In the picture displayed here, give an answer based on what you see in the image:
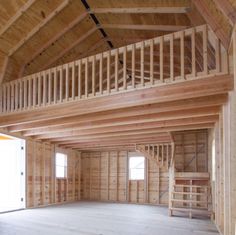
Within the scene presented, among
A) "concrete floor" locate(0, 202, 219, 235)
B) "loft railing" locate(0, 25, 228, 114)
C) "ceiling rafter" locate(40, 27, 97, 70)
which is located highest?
"ceiling rafter" locate(40, 27, 97, 70)

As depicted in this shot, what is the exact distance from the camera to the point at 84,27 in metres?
6.79

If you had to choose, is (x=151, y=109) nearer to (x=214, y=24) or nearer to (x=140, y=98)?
(x=140, y=98)

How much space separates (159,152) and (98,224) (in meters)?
3.77

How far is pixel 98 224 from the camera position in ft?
19.5

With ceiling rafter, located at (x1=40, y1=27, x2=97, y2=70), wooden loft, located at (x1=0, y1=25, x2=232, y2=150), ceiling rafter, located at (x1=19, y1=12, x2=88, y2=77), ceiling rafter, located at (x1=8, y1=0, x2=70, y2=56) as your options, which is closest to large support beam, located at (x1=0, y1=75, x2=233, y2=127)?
wooden loft, located at (x1=0, y1=25, x2=232, y2=150)

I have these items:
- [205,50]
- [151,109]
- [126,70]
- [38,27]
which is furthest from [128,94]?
[38,27]

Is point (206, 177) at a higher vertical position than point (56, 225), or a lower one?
higher

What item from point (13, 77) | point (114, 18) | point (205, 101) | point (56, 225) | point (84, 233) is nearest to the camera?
point (205, 101)

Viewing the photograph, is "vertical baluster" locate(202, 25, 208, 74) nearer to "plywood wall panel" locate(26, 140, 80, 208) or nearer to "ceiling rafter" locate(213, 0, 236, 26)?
"ceiling rafter" locate(213, 0, 236, 26)

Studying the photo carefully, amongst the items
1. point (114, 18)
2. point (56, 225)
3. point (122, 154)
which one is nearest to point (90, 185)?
point (122, 154)

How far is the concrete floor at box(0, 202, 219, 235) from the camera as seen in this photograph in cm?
523

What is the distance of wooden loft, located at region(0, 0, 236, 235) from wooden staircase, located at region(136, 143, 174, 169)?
4 centimetres

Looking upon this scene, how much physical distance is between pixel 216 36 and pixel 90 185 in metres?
9.13

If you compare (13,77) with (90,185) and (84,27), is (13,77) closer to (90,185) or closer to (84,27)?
(84,27)
